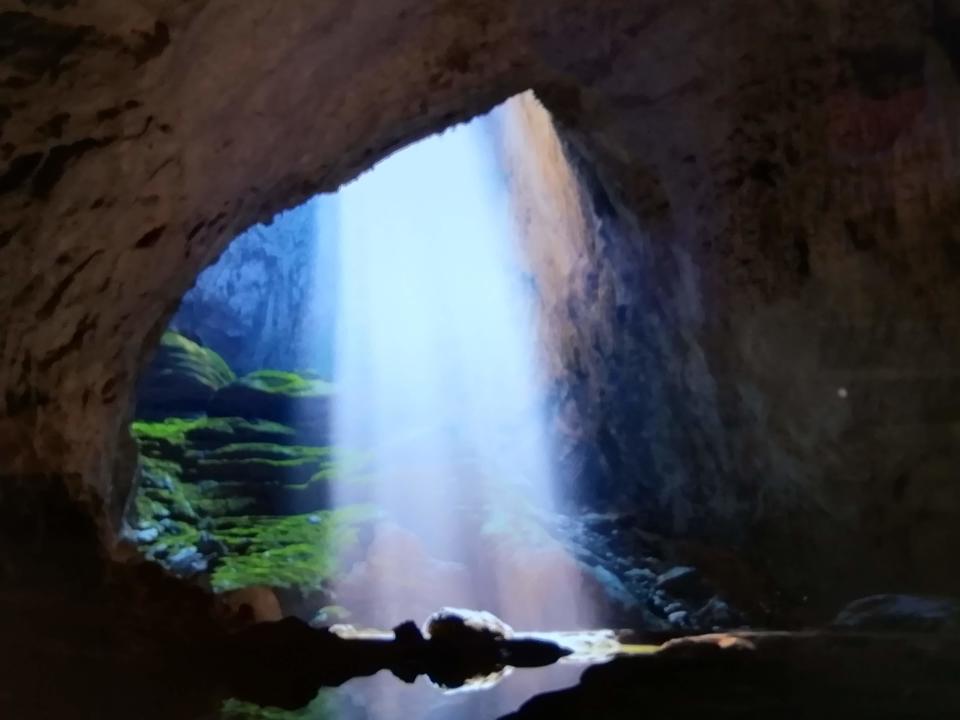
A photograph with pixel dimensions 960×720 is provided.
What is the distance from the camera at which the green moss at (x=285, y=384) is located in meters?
14.0

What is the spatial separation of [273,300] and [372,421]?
5514 mm

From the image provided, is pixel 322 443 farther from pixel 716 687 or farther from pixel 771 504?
pixel 716 687

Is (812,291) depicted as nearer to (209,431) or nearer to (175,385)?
(209,431)

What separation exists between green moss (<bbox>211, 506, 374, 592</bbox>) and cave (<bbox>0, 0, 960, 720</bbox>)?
504 millimetres

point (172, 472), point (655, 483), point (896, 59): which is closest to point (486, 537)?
point (655, 483)

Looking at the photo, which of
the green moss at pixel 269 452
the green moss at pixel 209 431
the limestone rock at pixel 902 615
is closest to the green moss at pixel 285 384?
the green moss at pixel 209 431

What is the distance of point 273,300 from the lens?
2041 centimetres

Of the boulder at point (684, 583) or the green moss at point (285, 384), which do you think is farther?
the green moss at point (285, 384)

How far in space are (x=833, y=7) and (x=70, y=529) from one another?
537 cm

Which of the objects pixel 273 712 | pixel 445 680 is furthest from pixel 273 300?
pixel 273 712

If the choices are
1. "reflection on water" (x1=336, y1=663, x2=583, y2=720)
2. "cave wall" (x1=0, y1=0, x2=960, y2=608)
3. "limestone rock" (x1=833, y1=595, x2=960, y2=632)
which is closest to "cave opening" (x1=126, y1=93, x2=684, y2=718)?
"reflection on water" (x1=336, y1=663, x2=583, y2=720)

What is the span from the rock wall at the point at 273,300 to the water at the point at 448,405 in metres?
0.63

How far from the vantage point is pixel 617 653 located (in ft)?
13.1

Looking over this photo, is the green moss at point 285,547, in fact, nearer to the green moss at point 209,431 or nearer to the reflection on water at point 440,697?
the green moss at point 209,431
